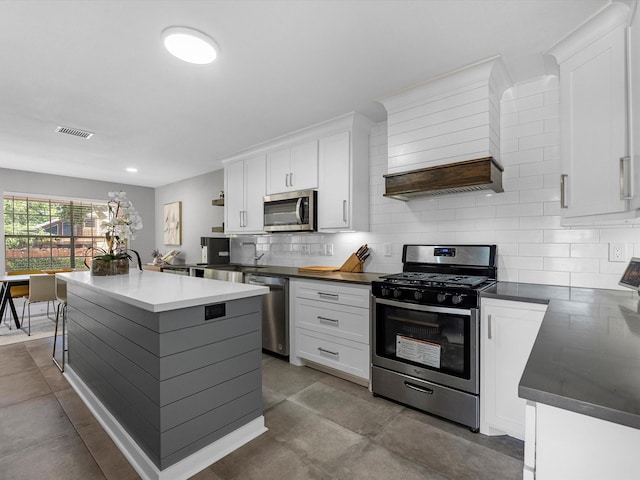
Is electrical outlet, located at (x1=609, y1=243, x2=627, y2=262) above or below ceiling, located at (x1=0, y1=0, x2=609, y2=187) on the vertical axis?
below

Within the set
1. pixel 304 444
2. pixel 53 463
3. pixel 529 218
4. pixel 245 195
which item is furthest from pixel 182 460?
pixel 245 195

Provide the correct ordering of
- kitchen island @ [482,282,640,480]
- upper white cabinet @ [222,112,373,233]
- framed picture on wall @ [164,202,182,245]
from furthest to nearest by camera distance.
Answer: framed picture on wall @ [164,202,182,245] < upper white cabinet @ [222,112,373,233] < kitchen island @ [482,282,640,480]

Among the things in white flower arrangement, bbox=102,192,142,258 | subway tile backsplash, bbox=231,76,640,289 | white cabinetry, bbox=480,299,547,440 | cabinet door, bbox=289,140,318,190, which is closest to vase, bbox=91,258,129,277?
white flower arrangement, bbox=102,192,142,258

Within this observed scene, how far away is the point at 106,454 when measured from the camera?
1.83m

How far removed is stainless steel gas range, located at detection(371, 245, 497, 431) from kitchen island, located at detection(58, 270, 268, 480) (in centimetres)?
97

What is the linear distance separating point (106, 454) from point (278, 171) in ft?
9.58

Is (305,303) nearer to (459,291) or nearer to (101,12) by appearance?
(459,291)

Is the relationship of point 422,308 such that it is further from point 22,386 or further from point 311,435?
point 22,386

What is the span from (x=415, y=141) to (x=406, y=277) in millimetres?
1114

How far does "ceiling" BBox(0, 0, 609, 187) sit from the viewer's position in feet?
5.50

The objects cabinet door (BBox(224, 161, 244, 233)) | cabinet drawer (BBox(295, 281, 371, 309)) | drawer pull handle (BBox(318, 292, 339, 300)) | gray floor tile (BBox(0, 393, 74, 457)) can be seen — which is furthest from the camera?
cabinet door (BBox(224, 161, 244, 233))

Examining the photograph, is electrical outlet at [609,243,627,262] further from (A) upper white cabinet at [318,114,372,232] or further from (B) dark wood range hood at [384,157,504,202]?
(A) upper white cabinet at [318,114,372,232]

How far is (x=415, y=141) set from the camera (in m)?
2.60

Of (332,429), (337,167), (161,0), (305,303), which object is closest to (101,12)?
(161,0)
